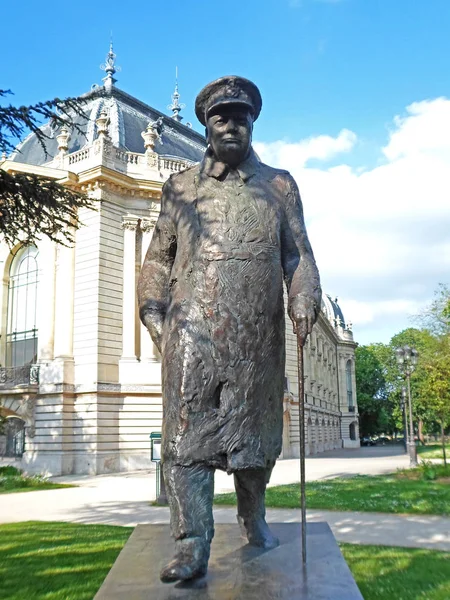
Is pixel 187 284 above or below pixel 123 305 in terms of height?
below

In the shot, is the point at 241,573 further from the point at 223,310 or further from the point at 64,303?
the point at 64,303

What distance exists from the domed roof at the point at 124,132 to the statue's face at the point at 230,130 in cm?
2761

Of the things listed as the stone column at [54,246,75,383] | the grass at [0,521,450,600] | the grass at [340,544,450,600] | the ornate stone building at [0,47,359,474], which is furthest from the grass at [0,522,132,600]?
the stone column at [54,246,75,383]

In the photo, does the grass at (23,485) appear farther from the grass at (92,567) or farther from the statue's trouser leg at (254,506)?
the statue's trouser leg at (254,506)

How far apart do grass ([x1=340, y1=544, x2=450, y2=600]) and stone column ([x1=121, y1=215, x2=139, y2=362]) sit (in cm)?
2034

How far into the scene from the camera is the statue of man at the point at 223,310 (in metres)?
3.26

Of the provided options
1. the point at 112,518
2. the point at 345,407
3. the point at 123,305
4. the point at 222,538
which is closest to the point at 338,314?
the point at 345,407

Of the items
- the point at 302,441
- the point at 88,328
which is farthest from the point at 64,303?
the point at 302,441

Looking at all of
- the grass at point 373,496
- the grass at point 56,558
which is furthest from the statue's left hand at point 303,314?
the grass at point 373,496

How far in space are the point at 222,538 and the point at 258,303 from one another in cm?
167

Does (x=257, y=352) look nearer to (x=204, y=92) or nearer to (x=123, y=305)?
(x=204, y=92)

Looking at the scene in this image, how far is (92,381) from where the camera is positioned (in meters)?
25.5

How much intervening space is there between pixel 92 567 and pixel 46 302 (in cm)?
2237

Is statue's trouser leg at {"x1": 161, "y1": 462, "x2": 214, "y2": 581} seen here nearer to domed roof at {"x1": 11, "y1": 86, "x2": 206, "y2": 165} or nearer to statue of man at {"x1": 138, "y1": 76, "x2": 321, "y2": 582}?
statue of man at {"x1": 138, "y1": 76, "x2": 321, "y2": 582}
